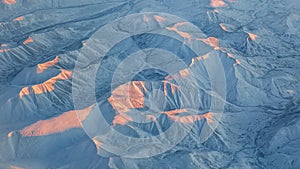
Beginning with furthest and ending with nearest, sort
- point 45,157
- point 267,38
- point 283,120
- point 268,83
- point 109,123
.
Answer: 1. point 267,38
2. point 268,83
3. point 283,120
4. point 109,123
5. point 45,157

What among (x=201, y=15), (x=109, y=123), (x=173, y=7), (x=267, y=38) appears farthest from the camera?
(x=173, y=7)

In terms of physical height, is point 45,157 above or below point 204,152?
above

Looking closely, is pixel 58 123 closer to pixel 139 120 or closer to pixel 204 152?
pixel 139 120

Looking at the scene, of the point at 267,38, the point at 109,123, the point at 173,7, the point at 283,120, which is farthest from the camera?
the point at 173,7

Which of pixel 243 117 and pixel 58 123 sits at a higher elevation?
pixel 58 123

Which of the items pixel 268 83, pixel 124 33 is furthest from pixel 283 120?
pixel 124 33

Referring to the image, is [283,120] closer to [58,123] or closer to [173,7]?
[58,123]

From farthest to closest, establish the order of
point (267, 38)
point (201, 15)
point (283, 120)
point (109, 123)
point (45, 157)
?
point (201, 15)
point (267, 38)
point (283, 120)
point (109, 123)
point (45, 157)

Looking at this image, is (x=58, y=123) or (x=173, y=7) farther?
(x=173, y=7)

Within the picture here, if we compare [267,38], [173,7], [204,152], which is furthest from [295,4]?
[204,152]
